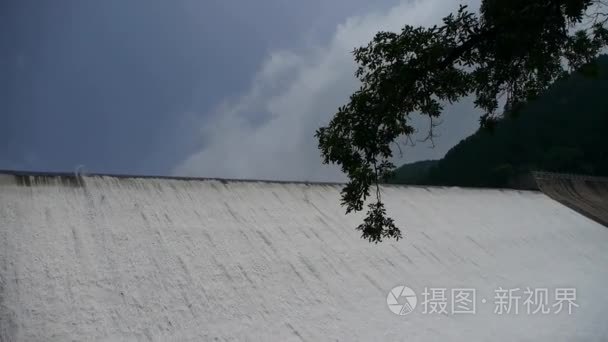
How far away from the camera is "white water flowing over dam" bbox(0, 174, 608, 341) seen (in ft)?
17.0

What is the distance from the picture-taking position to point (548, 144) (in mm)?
30484

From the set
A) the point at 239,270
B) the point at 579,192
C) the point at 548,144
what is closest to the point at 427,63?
the point at 239,270

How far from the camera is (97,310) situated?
5.07m

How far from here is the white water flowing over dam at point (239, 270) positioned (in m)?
5.19

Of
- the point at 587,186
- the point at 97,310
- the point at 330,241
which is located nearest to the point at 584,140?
the point at 587,186

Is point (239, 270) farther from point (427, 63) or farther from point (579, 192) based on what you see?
point (579, 192)

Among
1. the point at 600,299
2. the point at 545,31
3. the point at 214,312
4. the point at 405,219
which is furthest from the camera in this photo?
the point at 405,219

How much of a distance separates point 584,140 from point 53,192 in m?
28.4

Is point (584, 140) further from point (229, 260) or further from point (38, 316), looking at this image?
point (38, 316)

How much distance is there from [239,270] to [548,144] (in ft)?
91.9

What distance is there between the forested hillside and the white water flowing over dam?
18786mm

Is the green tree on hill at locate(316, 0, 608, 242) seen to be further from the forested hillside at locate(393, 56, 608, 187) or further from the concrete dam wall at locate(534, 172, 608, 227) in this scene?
the forested hillside at locate(393, 56, 608, 187)

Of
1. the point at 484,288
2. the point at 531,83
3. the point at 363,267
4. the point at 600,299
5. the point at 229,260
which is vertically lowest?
the point at 600,299

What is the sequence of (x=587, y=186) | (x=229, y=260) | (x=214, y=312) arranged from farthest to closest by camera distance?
(x=587, y=186)
(x=229, y=260)
(x=214, y=312)
